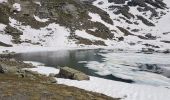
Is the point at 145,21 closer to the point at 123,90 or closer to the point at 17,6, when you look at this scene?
the point at 17,6

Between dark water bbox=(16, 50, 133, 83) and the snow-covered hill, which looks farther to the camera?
the snow-covered hill

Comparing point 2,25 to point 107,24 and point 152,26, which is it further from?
A: point 152,26

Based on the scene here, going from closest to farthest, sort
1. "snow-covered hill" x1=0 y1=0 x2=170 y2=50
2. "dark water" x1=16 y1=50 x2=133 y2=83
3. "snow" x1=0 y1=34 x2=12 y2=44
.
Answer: "dark water" x1=16 y1=50 x2=133 y2=83
"snow" x1=0 y1=34 x2=12 y2=44
"snow-covered hill" x1=0 y1=0 x2=170 y2=50

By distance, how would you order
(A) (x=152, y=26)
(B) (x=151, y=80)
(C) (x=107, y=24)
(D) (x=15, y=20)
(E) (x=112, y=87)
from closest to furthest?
(E) (x=112, y=87) < (B) (x=151, y=80) < (D) (x=15, y=20) < (C) (x=107, y=24) < (A) (x=152, y=26)

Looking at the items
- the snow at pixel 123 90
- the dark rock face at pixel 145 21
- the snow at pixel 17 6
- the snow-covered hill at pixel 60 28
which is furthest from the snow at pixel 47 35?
the dark rock face at pixel 145 21

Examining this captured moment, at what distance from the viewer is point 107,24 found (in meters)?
150

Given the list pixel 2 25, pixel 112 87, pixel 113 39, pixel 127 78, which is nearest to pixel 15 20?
pixel 2 25

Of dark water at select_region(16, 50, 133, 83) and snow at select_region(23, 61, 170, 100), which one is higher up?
dark water at select_region(16, 50, 133, 83)

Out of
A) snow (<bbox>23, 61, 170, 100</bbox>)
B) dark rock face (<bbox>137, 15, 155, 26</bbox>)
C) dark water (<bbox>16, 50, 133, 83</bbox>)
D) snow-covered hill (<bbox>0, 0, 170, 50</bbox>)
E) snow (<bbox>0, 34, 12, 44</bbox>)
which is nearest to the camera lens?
snow (<bbox>23, 61, 170, 100</bbox>)

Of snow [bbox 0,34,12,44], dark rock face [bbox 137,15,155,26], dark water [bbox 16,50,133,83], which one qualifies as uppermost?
dark rock face [bbox 137,15,155,26]

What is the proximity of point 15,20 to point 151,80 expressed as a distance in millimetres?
81948

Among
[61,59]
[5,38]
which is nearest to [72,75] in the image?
[61,59]

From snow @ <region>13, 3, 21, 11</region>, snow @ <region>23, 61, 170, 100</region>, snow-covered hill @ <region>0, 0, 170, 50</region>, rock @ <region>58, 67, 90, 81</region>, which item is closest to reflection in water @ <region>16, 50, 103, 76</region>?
rock @ <region>58, 67, 90, 81</region>

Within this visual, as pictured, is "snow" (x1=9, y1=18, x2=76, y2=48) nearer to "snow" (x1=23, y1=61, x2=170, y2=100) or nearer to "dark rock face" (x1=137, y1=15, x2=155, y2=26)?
"snow" (x1=23, y1=61, x2=170, y2=100)
